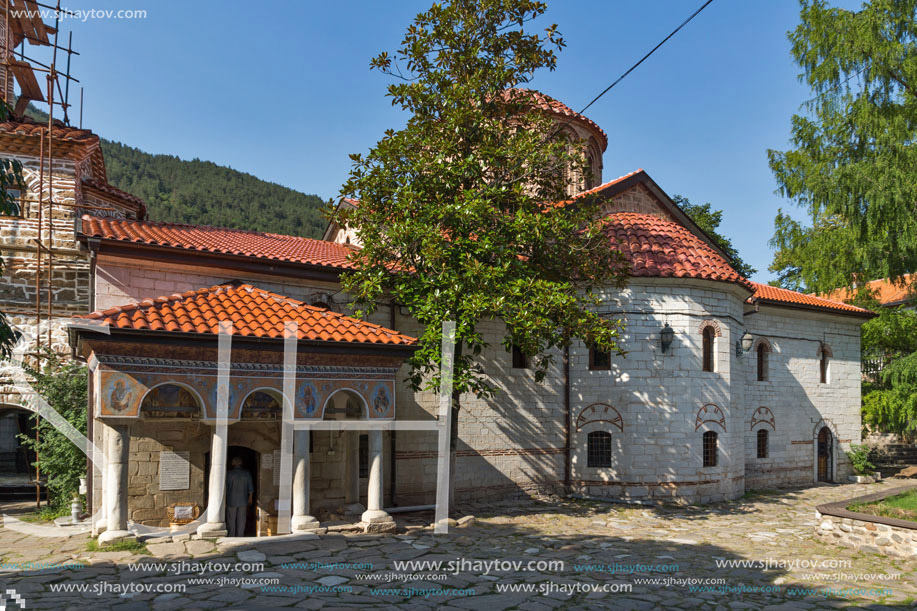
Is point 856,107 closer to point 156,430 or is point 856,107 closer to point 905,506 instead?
point 905,506

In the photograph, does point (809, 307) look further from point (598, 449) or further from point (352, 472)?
point (352, 472)

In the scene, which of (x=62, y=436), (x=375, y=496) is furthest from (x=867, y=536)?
(x=62, y=436)

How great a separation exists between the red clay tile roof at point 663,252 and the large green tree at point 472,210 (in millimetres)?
2099

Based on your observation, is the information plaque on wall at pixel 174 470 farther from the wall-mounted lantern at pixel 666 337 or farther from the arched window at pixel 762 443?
the arched window at pixel 762 443

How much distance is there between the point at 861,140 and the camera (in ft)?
58.9

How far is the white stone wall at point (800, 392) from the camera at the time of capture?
1631 centimetres

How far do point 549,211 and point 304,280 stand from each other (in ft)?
15.5

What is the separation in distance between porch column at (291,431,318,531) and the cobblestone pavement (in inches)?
16.2

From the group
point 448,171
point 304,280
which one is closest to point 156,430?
point 304,280

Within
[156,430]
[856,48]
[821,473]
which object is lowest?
[821,473]

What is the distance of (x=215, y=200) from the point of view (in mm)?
53125

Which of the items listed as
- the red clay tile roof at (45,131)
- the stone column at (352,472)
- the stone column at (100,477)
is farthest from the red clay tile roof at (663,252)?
the red clay tile roof at (45,131)

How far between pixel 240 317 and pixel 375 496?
3.42 metres

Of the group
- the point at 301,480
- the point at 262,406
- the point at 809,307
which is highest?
the point at 809,307
